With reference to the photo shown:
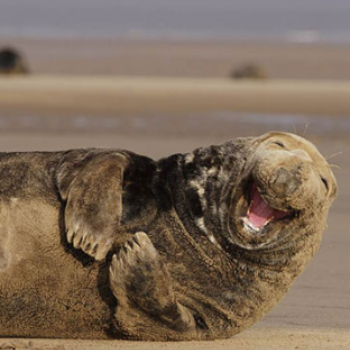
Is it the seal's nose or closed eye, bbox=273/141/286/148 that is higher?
closed eye, bbox=273/141/286/148

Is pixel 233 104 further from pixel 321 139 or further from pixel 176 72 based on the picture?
pixel 176 72

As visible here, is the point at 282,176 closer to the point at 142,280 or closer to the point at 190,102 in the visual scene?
the point at 142,280

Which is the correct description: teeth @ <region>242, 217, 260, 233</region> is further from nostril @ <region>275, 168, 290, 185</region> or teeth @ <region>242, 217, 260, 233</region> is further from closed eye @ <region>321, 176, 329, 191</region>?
closed eye @ <region>321, 176, 329, 191</region>

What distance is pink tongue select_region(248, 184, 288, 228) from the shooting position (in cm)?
440

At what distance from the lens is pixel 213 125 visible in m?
14.8

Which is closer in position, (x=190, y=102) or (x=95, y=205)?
(x=95, y=205)

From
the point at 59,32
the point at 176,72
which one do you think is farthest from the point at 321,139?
the point at 59,32

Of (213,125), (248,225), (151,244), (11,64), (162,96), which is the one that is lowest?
(11,64)

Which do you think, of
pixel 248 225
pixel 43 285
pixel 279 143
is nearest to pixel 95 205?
pixel 43 285

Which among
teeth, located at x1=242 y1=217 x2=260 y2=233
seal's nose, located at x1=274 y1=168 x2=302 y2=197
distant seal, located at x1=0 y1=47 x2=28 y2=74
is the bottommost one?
distant seal, located at x1=0 y1=47 x2=28 y2=74

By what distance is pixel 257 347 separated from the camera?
182 inches

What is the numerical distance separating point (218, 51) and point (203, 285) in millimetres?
35314

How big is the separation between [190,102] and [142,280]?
13.8m

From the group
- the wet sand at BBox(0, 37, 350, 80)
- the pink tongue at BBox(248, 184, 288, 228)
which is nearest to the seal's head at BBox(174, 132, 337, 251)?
the pink tongue at BBox(248, 184, 288, 228)
